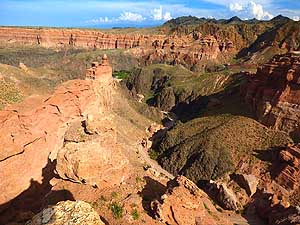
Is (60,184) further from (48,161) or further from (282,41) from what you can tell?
(282,41)

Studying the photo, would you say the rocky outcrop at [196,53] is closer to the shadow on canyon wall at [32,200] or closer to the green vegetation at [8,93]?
the green vegetation at [8,93]

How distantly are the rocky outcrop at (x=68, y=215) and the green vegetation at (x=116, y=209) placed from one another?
14191mm

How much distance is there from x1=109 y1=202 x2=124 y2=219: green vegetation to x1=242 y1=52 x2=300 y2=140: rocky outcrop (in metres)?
43.1

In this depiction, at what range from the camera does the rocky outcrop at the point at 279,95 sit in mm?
64875

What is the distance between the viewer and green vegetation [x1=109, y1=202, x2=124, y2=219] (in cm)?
2850

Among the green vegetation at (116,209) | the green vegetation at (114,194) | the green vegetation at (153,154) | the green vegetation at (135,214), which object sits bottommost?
the green vegetation at (153,154)

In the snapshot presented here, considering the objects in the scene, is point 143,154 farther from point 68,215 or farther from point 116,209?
point 68,215

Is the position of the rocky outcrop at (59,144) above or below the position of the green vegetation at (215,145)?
above

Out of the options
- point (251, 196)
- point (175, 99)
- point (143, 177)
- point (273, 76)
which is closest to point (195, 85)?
point (175, 99)

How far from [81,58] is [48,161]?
14145cm

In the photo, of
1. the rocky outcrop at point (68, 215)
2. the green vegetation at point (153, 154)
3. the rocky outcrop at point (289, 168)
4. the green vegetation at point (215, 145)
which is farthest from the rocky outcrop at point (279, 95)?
the rocky outcrop at point (68, 215)

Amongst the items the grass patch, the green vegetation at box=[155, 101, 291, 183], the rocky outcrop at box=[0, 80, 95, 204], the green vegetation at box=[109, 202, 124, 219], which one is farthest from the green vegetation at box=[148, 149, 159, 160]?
the grass patch

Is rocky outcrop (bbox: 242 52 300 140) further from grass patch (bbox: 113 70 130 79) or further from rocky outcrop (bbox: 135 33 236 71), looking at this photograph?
rocky outcrop (bbox: 135 33 236 71)

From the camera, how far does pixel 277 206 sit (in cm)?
4659
